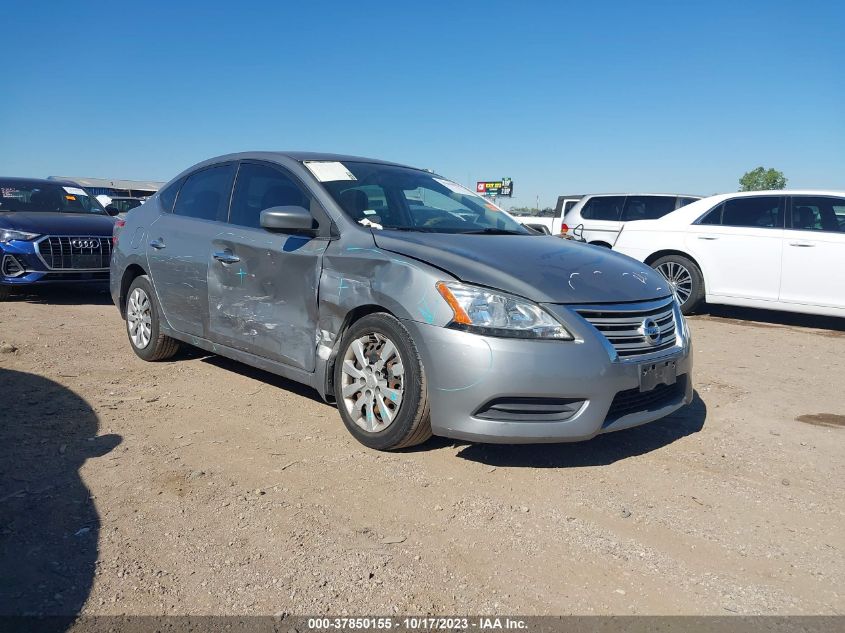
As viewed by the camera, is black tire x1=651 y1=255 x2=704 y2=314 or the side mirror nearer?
the side mirror

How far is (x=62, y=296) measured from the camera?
29.7 ft

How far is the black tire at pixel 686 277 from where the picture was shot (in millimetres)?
8445

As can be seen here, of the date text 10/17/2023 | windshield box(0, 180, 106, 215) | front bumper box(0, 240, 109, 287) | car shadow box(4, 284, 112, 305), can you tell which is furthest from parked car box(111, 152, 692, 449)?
windshield box(0, 180, 106, 215)

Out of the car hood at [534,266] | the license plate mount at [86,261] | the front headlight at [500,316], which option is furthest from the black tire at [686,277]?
the license plate mount at [86,261]

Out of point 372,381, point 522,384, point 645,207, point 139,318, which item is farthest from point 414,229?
point 645,207

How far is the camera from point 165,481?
3195 millimetres

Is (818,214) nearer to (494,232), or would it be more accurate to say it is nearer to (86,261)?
(494,232)

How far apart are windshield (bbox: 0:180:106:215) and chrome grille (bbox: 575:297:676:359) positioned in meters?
8.21

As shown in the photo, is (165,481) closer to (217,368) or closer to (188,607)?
(188,607)

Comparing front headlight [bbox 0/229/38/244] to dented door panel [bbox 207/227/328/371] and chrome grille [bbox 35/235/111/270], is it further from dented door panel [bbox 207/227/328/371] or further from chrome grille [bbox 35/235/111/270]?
dented door panel [bbox 207/227/328/371]

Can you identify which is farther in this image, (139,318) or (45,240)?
(45,240)

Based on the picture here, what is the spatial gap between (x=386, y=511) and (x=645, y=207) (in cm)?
1006

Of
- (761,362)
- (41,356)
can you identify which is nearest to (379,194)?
(41,356)

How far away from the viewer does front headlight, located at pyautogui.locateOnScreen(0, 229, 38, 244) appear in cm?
800
